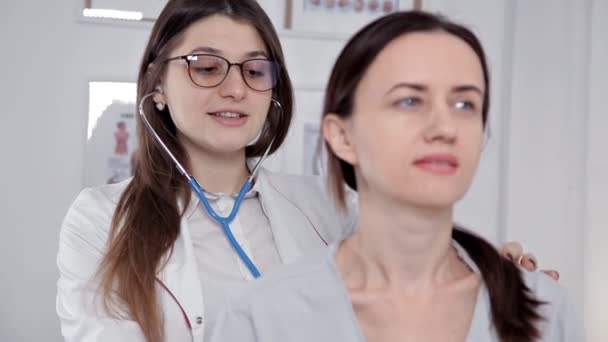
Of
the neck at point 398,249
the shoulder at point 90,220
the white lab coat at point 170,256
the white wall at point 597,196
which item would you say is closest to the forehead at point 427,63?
the neck at point 398,249

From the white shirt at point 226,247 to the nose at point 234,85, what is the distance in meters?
0.21

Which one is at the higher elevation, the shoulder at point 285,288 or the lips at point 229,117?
the lips at point 229,117

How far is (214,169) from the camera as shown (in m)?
1.42

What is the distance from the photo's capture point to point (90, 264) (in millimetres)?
1313

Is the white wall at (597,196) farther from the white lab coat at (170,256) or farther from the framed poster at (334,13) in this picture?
the white lab coat at (170,256)

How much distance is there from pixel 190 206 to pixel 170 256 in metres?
0.12

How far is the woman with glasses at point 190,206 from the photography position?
127cm

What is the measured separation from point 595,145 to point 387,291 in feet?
4.73

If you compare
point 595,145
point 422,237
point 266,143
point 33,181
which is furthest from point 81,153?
point 595,145

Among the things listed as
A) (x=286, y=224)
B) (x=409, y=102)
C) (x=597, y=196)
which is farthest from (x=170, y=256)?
(x=597, y=196)

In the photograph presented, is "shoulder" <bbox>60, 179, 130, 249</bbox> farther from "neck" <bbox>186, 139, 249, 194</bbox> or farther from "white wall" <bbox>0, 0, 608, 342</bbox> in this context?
"white wall" <bbox>0, 0, 608, 342</bbox>

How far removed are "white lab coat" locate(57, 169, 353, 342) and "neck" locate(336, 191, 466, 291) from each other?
0.37 meters

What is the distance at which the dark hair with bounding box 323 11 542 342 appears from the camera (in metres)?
0.91

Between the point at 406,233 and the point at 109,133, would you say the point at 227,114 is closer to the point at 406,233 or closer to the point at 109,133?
the point at 406,233
